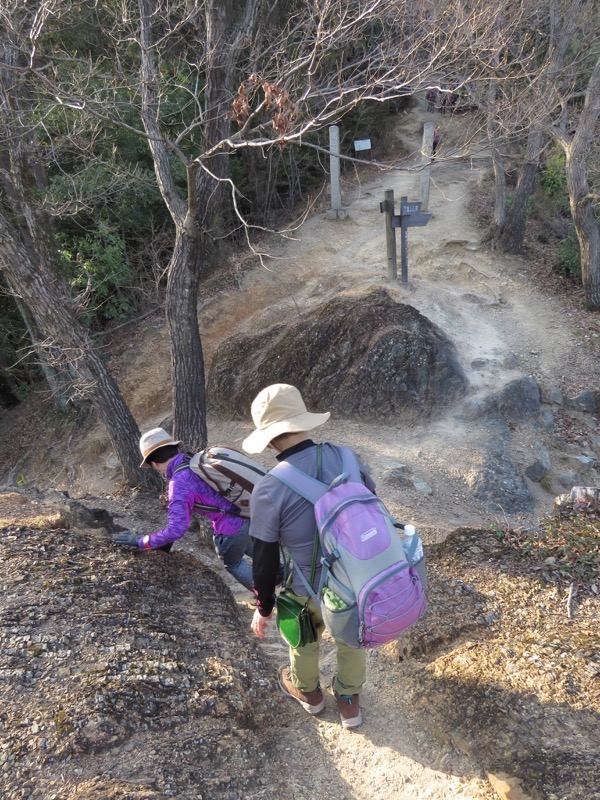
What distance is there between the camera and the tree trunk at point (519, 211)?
1211 centimetres

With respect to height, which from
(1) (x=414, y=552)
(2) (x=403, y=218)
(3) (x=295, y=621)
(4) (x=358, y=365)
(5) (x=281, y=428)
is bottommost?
(4) (x=358, y=365)

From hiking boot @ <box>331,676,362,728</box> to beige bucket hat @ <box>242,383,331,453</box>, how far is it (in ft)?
4.97

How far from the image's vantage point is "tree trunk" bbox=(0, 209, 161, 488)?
222 inches

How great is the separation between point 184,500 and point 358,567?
1392 mm

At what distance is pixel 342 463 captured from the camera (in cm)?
245

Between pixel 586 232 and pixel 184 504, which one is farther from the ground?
pixel 586 232

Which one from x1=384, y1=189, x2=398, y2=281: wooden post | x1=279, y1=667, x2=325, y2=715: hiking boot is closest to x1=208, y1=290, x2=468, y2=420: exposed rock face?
x1=384, y1=189, x2=398, y2=281: wooden post

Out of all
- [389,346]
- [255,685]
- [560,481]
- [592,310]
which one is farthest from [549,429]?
[255,685]

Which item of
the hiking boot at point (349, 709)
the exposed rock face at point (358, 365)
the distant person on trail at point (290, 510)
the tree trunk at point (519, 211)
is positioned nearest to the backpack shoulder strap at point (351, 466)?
the distant person on trail at point (290, 510)

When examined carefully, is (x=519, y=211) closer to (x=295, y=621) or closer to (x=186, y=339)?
(x=186, y=339)

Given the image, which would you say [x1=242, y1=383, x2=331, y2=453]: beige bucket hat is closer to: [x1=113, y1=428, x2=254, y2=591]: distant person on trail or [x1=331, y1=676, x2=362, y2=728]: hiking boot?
[x1=113, y1=428, x2=254, y2=591]: distant person on trail

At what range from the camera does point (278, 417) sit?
2.50m

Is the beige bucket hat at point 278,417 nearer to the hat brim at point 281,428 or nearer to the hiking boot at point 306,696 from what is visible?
the hat brim at point 281,428

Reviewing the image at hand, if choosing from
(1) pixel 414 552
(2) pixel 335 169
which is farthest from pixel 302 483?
(2) pixel 335 169
